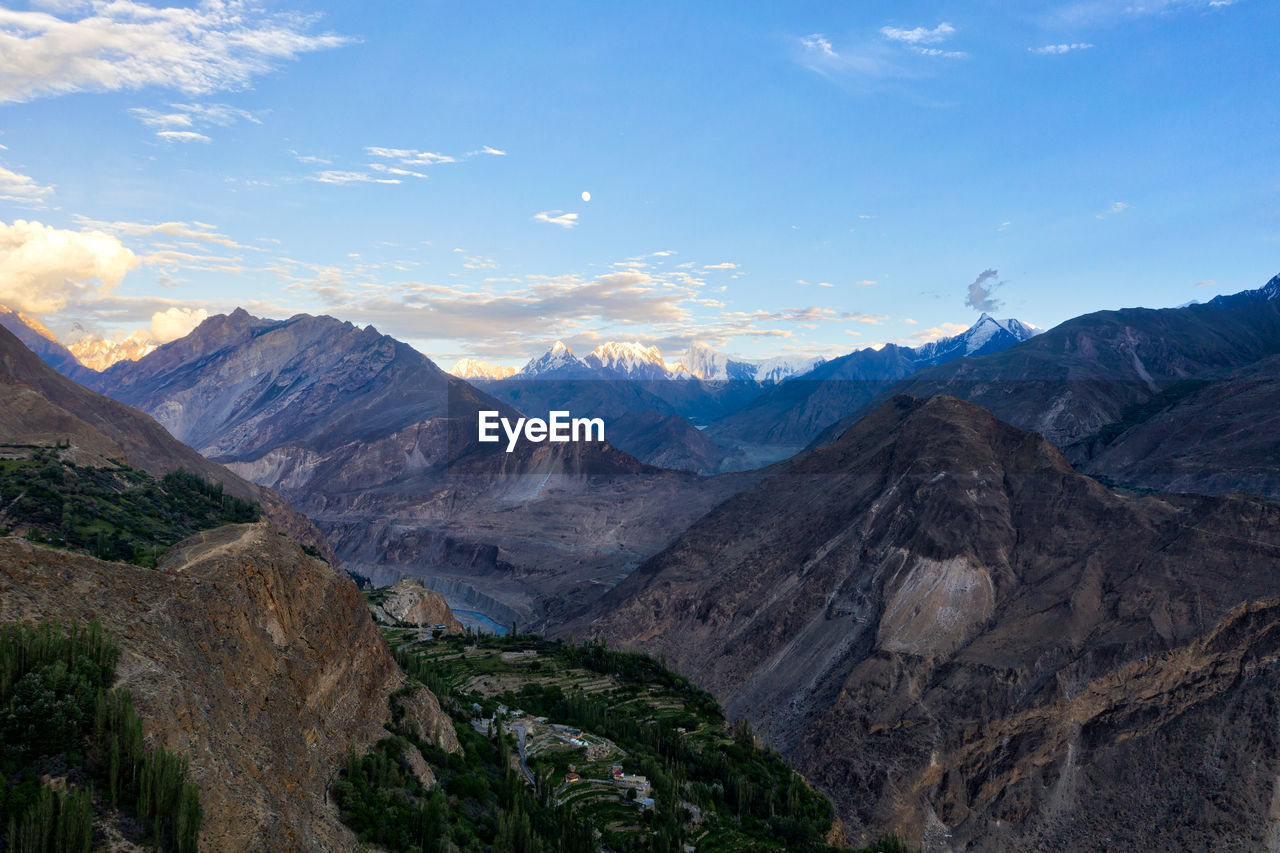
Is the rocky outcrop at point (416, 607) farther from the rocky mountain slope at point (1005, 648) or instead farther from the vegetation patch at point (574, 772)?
the rocky mountain slope at point (1005, 648)

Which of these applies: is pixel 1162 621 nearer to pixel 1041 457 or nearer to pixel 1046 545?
pixel 1046 545

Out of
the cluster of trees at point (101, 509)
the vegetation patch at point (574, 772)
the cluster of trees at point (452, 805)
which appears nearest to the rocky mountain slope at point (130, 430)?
the cluster of trees at point (101, 509)

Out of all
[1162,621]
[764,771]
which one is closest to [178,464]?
[764,771]

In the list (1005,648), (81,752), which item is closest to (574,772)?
(81,752)

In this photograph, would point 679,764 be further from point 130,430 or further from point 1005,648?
point 130,430

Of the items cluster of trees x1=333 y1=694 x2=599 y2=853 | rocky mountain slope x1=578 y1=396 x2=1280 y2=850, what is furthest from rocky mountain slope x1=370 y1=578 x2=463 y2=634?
cluster of trees x1=333 y1=694 x2=599 y2=853
